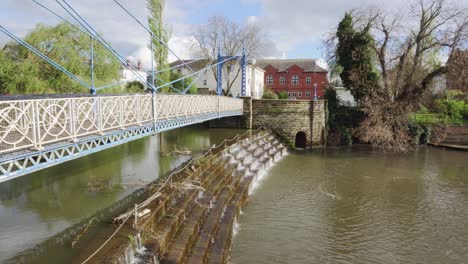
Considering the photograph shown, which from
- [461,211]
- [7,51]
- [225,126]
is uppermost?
[7,51]

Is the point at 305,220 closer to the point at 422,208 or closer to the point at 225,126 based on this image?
the point at 422,208

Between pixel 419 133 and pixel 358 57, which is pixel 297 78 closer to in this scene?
pixel 358 57

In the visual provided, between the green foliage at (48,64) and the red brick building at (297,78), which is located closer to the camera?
the green foliage at (48,64)

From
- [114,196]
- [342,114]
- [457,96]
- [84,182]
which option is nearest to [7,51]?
[84,182]

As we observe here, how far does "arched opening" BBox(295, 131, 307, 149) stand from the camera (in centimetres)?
2448

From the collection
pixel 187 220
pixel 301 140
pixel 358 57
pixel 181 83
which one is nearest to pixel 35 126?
pixel 187 220

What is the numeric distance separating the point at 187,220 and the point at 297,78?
4388 cm

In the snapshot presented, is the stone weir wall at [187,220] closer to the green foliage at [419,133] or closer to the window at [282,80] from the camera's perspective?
the green foliage at [419,133]


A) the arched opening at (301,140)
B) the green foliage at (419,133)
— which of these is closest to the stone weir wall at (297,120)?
the arched opening at (301,140)

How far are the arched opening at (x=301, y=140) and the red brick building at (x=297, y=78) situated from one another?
2525 cm

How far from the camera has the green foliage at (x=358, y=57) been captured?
23734mm

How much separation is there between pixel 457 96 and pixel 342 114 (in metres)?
9.74

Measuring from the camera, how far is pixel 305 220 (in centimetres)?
1049

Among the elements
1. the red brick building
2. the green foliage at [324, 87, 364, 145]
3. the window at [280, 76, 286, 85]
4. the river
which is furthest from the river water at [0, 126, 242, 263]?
the window at [280, 76, 286, 85]
